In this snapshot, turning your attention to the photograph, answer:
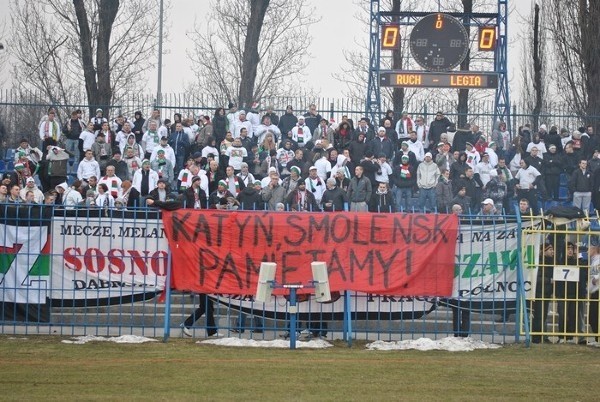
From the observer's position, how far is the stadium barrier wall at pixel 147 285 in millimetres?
18672

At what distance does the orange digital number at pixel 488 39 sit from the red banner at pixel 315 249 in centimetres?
1582

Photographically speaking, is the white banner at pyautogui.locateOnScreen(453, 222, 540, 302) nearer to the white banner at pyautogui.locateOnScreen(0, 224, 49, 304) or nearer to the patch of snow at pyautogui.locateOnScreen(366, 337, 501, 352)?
the patch of snow at pyautogui.locateOnScreen(366, 337, 501, 352)

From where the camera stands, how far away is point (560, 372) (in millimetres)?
15305

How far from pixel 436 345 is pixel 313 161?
11.5m

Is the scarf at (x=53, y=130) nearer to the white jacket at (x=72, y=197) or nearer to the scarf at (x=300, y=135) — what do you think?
the white jacket at (x=72, y=197)

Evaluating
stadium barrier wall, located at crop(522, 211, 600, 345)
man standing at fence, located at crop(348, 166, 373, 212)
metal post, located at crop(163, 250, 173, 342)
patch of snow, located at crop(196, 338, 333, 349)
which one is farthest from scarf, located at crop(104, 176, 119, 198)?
stadium barrier wall, located at crop(522, 211, 600, 345)

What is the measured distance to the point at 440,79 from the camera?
32.8 m

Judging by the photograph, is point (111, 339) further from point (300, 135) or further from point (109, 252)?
point (300, 135)

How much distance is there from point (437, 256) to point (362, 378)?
4628 millimetres

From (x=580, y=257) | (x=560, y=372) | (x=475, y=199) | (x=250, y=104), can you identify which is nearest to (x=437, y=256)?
(x=580, y=257)

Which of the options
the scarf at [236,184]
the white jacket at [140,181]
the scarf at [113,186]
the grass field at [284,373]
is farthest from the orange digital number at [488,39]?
the grass field at [284,373]

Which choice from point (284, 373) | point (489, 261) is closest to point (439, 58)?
point (489, 261)

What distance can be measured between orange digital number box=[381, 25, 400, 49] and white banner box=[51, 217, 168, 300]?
16.3 meters

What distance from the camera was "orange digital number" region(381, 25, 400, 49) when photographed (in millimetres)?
33688
